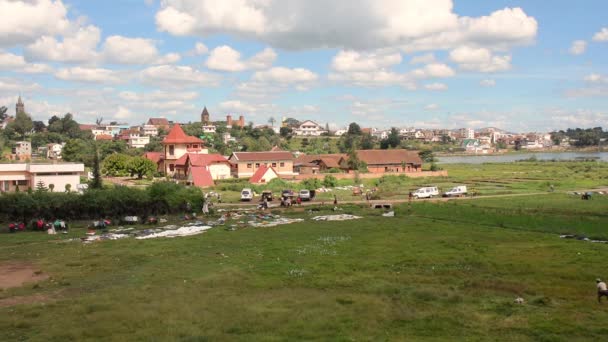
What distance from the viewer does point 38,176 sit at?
53156 millimetres

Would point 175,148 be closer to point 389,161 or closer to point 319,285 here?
point 389,161

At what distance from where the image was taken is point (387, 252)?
928 inches

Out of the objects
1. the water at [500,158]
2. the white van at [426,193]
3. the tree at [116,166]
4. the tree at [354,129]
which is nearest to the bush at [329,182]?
the white van at [426,193]

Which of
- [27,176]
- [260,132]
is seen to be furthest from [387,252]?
[260,132]

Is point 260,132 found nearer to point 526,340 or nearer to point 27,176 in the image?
point 27,176

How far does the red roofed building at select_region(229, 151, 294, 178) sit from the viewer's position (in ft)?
244

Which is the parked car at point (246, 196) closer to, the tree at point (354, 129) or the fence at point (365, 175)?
the fence at point (365, 175)

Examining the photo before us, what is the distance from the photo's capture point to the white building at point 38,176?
53406 mm

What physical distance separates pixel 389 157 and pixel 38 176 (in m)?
51.7

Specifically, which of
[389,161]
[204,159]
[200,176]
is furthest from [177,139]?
[389,161]

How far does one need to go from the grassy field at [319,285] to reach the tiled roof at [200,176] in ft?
109

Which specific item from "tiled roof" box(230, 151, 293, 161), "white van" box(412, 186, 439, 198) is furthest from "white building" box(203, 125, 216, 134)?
"white van" box(412, 186, 439, 198)

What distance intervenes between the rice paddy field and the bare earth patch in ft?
0.57

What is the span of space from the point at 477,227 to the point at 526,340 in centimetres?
1914
